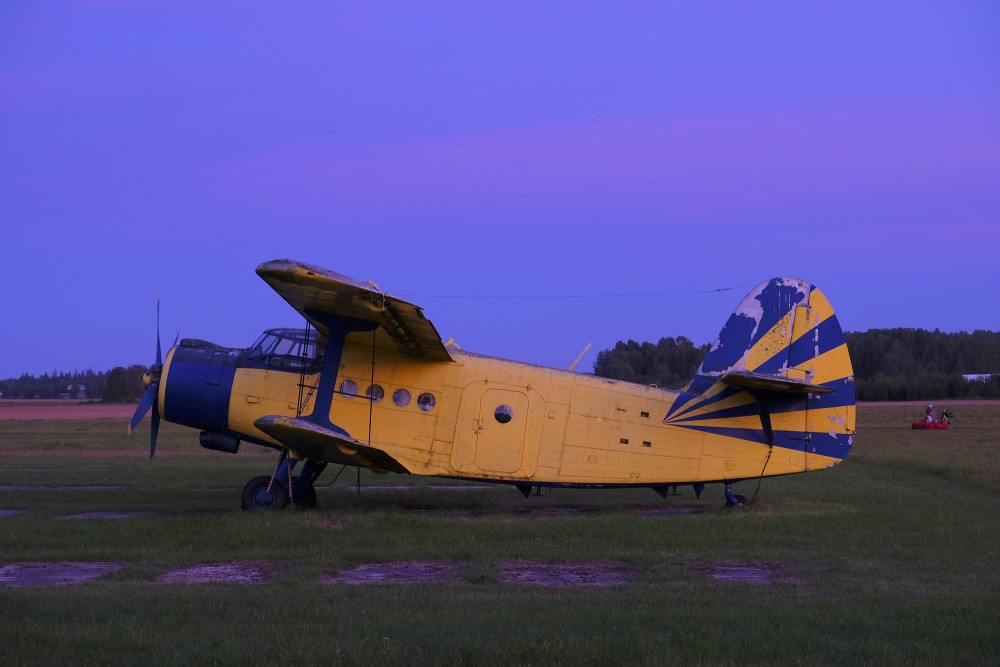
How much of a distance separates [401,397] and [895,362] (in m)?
96.8

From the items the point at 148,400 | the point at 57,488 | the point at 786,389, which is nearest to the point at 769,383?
the point at 786,389

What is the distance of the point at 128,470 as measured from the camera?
78.5ft

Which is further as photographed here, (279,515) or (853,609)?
(279,515)

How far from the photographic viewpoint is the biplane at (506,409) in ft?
50.2

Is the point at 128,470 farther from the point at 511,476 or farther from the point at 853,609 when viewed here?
the point at 853,609

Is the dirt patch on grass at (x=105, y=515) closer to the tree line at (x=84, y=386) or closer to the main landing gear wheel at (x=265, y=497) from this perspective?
the main landing gear wheel at (x=265, y=497)

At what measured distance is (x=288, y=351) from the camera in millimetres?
15609

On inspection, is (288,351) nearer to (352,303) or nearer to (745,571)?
(352,303)

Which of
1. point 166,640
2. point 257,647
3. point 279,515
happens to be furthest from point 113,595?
point 279,515

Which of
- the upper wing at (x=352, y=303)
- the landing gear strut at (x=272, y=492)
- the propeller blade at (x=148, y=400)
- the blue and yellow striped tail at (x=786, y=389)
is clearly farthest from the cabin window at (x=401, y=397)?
the blue and yellow striped tail at (x=786, y=389)

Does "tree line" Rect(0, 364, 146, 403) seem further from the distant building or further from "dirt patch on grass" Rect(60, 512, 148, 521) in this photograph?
"dirt patch on grass" Rect(60, 512, 148, 521)

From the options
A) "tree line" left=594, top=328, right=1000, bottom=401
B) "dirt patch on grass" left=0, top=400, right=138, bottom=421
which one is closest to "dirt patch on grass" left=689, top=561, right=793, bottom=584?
"tree line" left=594, top=328, right=1000, bottom=401

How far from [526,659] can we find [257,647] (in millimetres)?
1838

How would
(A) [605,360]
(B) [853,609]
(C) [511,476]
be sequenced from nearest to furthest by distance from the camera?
(B) [853,609], (C) [511,476], (A) [605,360]
